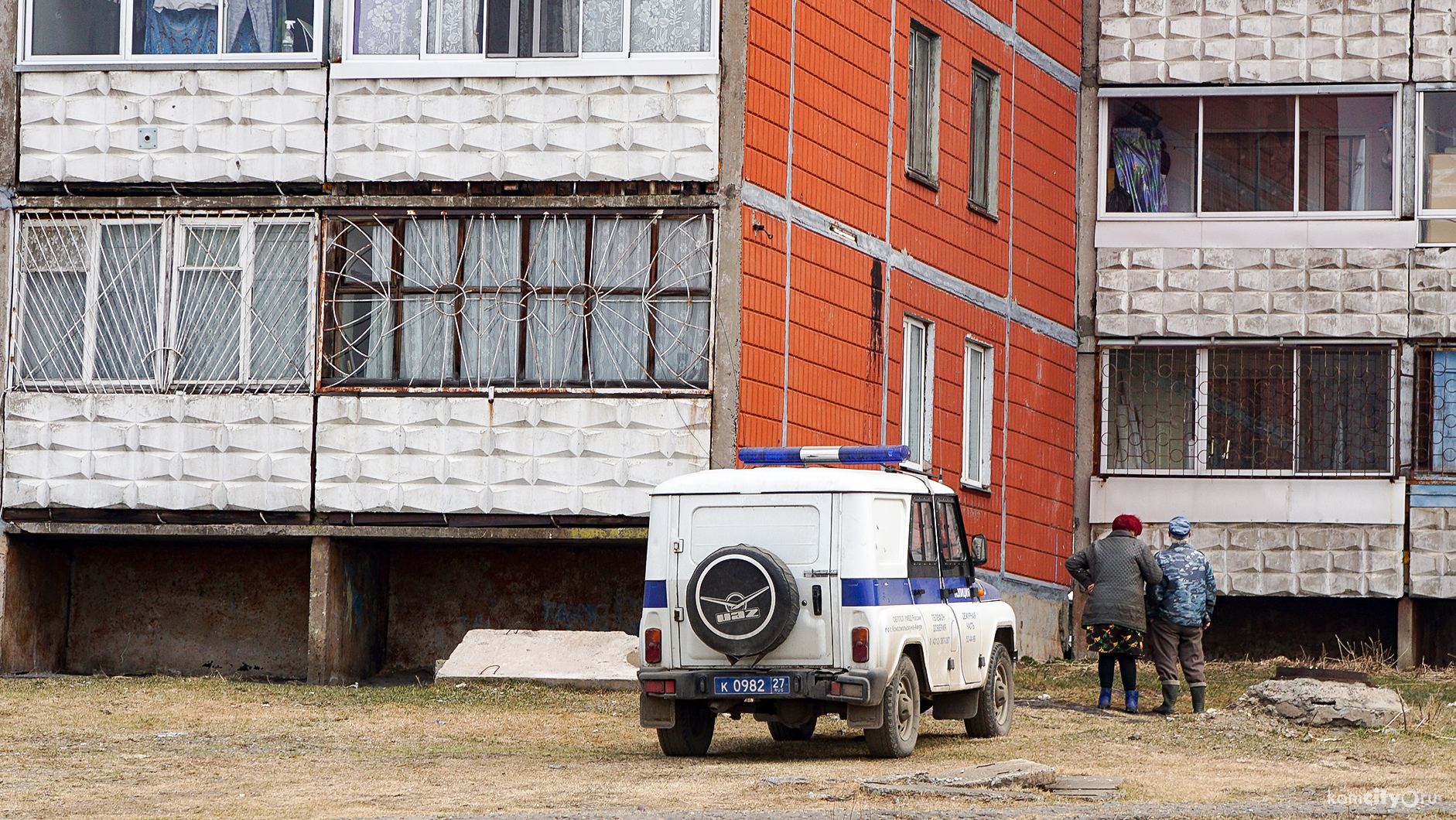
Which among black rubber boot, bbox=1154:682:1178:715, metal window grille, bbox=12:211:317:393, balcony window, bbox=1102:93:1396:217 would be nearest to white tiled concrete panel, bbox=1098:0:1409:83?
balcony window, bbox=1102:93:1396:217

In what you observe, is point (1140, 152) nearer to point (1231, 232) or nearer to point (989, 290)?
point (1231, 232)

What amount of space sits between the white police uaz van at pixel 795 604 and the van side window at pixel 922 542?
0.01 metres

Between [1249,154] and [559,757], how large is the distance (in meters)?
14.6

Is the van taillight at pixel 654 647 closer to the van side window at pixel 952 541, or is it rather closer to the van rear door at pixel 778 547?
the van rear door at pixel 778 547

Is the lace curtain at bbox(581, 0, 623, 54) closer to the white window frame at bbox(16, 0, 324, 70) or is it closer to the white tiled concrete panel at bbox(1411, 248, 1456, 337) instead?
the white window frame at bbox(16, 0, 324, 70)

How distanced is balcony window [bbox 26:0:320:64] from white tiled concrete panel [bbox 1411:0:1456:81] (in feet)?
42.5

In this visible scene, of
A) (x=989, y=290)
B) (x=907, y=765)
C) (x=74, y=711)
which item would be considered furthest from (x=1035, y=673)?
(x=74, y=711)

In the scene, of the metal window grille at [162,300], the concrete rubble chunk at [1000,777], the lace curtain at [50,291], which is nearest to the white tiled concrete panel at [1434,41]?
the metal window grille at [162,300]

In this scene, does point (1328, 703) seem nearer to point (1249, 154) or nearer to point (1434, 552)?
point (1434, 552)

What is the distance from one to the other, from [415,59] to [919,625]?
773 centimetres

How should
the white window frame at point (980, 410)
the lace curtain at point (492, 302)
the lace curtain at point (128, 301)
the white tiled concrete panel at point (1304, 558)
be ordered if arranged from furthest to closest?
the white tiled concrete panel at point (1304, 558) < the white window frame at point (980, 410) < the lace curtain at point (128, 301) < the lace curtain at point (492, 302)

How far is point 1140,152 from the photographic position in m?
24.3

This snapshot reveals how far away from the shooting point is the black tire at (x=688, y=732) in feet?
42.2

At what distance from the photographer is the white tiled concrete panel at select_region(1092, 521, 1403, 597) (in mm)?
22656
